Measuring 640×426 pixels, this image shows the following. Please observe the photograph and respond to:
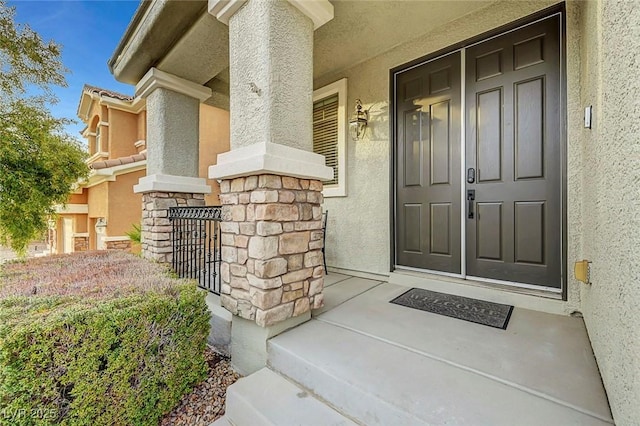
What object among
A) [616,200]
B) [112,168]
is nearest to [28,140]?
[112,168]

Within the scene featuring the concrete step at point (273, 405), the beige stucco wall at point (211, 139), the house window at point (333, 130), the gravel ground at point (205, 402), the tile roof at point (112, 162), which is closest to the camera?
the concrete step at point (273, 405)

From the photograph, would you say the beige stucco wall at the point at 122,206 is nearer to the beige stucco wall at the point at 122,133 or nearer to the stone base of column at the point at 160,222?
the beige stucco wall at the point at 122,133

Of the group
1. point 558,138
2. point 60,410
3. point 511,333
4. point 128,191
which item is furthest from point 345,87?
Result: point 128,191

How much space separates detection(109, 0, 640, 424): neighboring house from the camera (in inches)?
55.1

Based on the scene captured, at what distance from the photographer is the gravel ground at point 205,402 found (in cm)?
187

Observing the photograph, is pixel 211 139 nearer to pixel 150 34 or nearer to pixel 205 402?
pixel 150 34

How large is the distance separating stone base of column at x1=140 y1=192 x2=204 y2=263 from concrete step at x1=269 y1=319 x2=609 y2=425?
261 centimetres

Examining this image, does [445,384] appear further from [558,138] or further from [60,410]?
[558,138]

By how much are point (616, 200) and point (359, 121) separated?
9.28ft

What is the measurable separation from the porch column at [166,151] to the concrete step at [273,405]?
2677mm

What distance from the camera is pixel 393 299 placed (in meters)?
2.80

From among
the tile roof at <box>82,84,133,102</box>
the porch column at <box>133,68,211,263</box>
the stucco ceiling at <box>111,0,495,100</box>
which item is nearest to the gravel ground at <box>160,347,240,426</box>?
the porch column at <box>133,68,211,263</box>

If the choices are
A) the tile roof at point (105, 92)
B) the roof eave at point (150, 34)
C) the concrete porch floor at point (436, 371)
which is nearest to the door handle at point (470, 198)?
the concrete porch floor at point (436, 371)

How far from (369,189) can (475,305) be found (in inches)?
72.2
